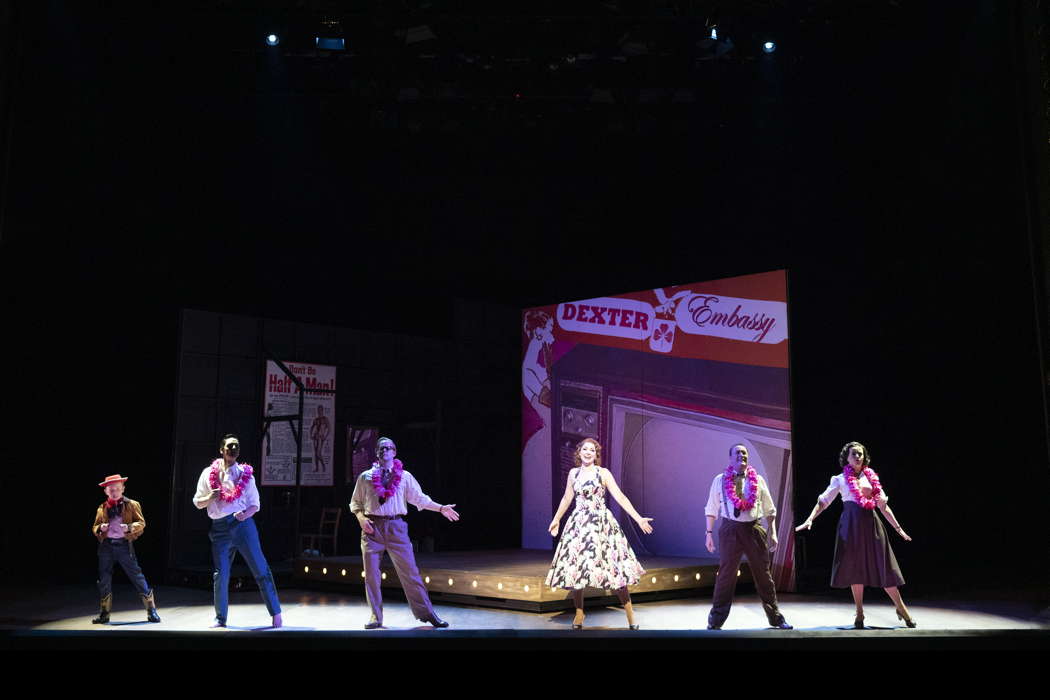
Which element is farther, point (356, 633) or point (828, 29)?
point (828, 29)

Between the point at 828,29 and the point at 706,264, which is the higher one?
the point at 828,29

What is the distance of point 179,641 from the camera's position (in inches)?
98.7

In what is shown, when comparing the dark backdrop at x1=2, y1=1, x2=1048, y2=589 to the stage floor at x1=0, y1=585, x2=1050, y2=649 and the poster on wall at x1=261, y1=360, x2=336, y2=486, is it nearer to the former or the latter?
the poster on wall at x1=261, y1=360, x2=336, y2=486

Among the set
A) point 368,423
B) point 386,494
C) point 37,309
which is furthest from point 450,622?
point 37,309

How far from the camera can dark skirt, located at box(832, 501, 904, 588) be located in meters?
6.96

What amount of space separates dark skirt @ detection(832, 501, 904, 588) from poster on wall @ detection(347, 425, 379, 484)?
22.9ft

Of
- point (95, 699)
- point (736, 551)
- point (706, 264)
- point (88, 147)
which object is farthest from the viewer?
point (706, 264)

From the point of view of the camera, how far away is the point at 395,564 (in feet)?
24.3

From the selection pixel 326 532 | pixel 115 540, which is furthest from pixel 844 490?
pixel 326 532

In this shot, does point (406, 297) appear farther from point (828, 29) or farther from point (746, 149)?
point (828, 29)

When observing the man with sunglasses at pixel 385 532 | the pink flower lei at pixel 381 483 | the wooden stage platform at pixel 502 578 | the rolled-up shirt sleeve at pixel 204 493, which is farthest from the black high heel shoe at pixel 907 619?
the rolled-up shirt sleeve at pixel 204 493

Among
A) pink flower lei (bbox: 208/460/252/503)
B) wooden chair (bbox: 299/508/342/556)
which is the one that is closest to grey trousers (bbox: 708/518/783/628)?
pink flower lei (bbox: 208/460/252/503)

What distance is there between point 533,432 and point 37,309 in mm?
6677

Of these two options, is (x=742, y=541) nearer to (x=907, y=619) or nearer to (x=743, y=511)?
(x=743, y=511)
